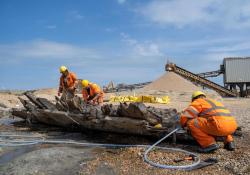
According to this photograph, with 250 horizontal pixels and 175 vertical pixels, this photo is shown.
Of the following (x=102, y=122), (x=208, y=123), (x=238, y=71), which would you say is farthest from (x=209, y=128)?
(x=238, y=71)

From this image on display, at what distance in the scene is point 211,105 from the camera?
245 inches

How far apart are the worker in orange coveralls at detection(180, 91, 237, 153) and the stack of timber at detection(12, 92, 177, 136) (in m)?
0.75

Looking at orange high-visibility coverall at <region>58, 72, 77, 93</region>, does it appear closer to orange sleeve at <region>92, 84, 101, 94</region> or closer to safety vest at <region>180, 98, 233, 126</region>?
orange sleeve at <region>92, 84, 101, 94</region>

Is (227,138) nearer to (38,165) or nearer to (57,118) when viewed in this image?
(38,165)

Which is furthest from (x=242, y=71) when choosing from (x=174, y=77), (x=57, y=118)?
(x=57, y=118)

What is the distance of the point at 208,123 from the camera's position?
6.07 m

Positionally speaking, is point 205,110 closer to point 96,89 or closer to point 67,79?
point 96,89

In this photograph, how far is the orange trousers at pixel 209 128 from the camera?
6.03 m

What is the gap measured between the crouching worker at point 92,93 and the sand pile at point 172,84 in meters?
18.3

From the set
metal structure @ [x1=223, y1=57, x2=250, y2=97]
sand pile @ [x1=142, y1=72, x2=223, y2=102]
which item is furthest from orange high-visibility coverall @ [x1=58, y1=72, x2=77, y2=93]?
metal structure @ [x1=223, y1=57, x2=250, y2=97]

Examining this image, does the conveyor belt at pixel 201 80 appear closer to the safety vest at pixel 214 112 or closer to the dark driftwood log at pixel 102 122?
the dark driftwood log at pixel 102 122

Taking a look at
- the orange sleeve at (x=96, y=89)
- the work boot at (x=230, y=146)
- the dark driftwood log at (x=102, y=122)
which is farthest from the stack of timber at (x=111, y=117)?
the orange sleeve at (x=96, y=89)

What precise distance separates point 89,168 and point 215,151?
2252 millimetres

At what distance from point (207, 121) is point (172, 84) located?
78.9 feet
